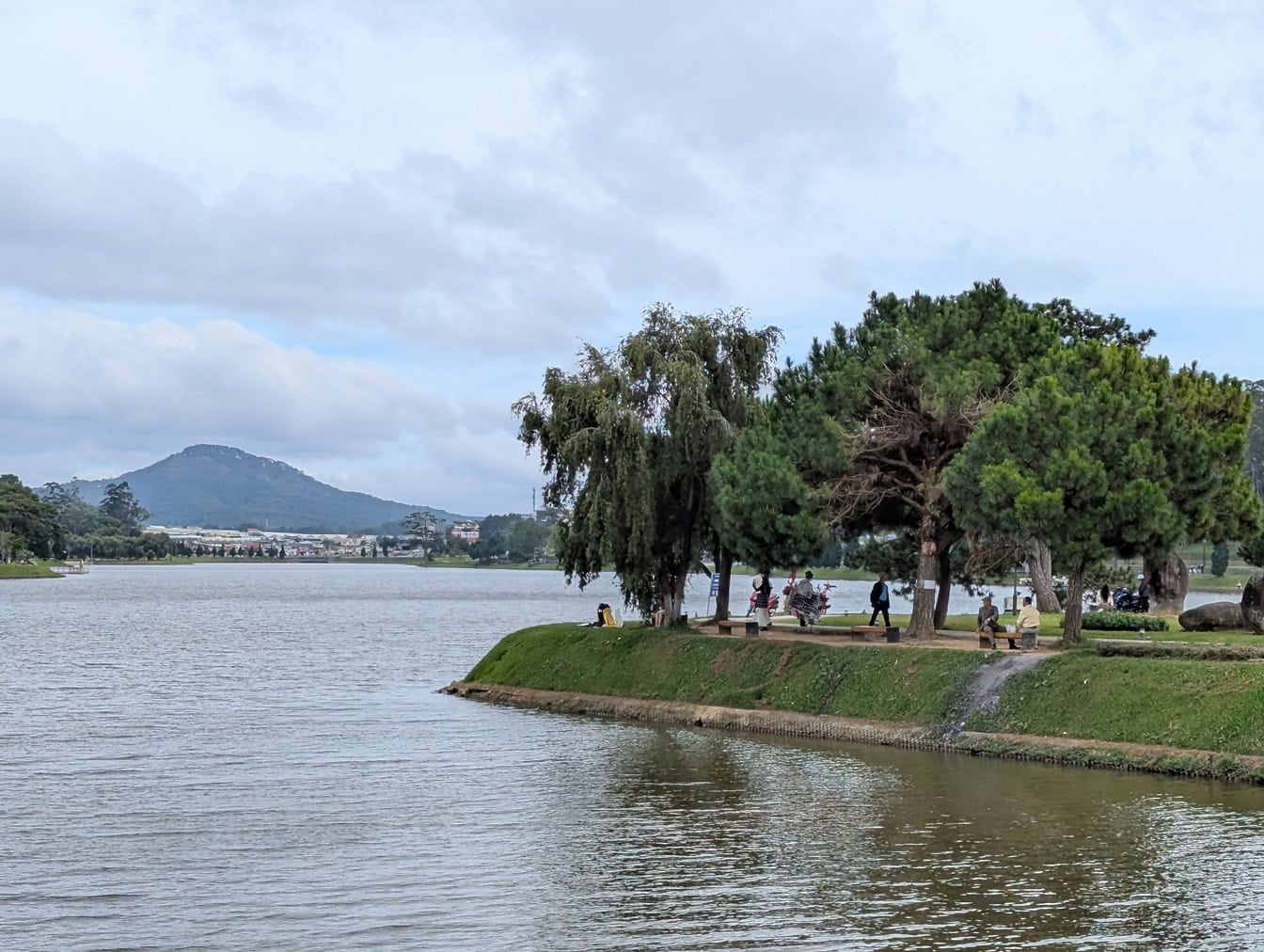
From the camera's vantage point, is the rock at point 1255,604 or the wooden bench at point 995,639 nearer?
the wooden bench at point 995,639

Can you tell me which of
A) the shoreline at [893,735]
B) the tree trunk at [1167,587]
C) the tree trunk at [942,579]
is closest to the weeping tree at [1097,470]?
the shoreline at [893,735]

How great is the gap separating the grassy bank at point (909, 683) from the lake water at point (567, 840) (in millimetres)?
1812

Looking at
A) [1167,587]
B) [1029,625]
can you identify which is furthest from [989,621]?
[1167,587]

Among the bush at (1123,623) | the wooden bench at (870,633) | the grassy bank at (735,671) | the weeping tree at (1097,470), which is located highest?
the weeping tree at (1097,470)

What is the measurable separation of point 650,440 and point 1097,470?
50.4 feet

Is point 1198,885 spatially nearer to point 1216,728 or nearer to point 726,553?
point 1216,728

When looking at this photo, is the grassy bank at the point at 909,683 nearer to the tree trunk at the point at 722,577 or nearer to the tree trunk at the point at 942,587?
the tree trunk at the point at 722,577

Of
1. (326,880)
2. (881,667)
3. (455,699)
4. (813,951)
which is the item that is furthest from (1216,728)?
(455,699)

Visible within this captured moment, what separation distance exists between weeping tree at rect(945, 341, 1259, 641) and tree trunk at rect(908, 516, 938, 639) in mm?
3830

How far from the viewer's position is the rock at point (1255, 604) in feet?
143

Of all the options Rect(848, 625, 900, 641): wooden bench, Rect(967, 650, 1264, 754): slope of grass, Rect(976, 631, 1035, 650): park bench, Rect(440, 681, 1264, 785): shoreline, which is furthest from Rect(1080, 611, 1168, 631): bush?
Rect(440, 681, 1264, 785): shoreline

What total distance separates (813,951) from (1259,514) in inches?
1142

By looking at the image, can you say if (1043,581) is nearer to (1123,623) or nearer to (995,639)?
(1123,623)

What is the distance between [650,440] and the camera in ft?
157
